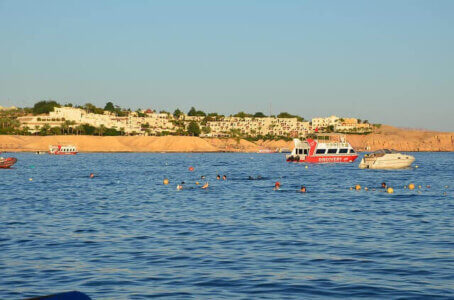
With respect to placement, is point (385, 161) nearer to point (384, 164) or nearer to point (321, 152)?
point (384, 164)

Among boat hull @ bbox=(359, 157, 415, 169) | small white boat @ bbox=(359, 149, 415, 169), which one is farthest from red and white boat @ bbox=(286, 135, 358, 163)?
boat hull @ bbox=(359, 157, 415, 169)

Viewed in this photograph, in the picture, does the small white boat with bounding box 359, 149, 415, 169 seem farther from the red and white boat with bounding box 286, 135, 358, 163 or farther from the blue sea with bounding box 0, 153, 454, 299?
the blue sea with bounding box 0, 153, 454, 299

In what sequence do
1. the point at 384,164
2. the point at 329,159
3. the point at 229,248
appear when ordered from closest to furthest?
the point at 229,248, the point at 384,164, the point at 329,159

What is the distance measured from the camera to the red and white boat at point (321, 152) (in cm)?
12800

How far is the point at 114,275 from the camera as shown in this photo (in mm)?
20750

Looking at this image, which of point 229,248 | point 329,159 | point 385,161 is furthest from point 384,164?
point 229,248

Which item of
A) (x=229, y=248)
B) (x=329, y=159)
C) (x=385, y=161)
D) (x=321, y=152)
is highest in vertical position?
(x=321, y=152)

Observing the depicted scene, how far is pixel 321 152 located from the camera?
128500 millimetres

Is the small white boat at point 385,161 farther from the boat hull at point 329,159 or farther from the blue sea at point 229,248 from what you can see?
the blue sea at point 229,248

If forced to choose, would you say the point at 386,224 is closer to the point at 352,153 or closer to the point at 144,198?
the point at 144,198

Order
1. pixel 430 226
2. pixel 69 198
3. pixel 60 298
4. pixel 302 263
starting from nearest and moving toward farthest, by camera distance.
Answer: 1. pixel 60 298
2. pixel 302 263
3. pixel 430 226
4. pixel 69 198

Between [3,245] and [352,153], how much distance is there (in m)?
114

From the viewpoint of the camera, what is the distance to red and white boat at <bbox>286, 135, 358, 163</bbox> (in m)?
128

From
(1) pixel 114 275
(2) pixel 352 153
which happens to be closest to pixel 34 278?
(1) pixel 114 275
